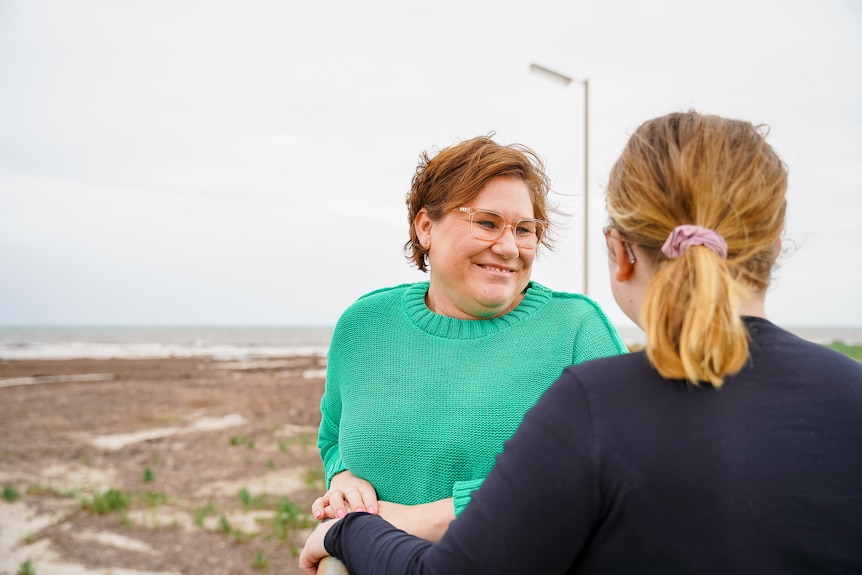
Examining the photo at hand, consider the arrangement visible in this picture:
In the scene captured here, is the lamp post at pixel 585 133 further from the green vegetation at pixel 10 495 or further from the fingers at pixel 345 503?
the green vegetation at pixel 10 495

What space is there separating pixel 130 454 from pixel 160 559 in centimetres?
484

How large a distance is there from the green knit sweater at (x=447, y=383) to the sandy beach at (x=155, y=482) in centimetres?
450

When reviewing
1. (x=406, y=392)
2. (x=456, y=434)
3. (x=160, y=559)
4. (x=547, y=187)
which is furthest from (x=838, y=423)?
(x=160, y=559)

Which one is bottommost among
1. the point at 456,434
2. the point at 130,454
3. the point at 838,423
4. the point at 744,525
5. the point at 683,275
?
the point at 130,454

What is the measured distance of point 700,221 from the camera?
1.15 m

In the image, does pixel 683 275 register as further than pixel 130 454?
No

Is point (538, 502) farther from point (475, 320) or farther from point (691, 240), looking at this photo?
point (475, 320)

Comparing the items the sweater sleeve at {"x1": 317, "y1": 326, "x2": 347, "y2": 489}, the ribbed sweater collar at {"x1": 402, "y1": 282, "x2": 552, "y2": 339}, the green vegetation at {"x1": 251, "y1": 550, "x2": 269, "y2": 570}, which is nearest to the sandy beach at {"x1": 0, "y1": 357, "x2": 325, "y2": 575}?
the green vegetation at {"x1": 251, "y1": 550, "x2": 269, "y2": 570}

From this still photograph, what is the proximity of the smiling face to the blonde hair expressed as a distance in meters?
0.89

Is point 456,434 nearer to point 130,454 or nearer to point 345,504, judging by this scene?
point 345,504

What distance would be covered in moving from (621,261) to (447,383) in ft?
2.99

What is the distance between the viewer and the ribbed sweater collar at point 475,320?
218 centimetres

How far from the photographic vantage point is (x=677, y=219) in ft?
3.89

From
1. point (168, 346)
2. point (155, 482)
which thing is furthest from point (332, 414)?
point (168, 346)
